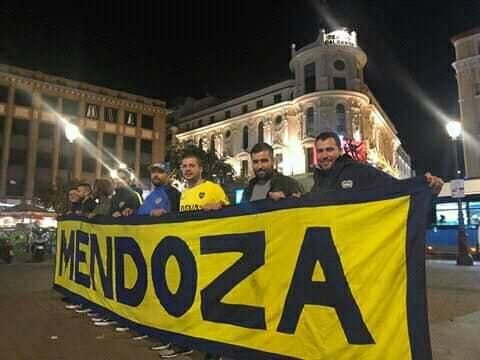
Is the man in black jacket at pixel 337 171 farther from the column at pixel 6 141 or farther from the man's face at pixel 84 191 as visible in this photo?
the column at pixel 6 141

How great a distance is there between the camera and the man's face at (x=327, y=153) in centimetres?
403

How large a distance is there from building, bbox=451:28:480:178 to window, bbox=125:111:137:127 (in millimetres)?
38750

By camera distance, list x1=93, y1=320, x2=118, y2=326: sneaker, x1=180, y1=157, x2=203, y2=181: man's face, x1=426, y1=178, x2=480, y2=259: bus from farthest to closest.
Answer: x1=426, y1=178, x2=480, y2=259: bus → x1=93, y1=320, x2=118, y2=326: sneaker → x1=180, y1=157, x2=203, y2=181: man's face

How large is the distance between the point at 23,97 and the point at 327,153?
50.9 m

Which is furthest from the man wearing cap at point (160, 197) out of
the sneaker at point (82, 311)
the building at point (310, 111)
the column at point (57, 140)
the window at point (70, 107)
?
the window at point (70, 107)

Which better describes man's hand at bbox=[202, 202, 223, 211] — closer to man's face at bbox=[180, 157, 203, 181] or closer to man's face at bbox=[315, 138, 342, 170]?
man's face at bbox=[180, 157, 203, 181]

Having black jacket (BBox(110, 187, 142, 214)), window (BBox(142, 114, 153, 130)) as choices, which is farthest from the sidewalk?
window (BBox(142, 114, 153, 130))

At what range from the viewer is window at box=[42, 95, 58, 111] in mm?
48438

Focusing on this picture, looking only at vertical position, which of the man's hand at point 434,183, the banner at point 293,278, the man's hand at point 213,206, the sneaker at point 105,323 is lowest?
the sneaker at point 105,323

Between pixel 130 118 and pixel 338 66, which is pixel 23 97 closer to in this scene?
pixel 130 118

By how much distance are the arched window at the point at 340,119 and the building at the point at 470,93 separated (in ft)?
35.7

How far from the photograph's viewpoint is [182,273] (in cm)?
432

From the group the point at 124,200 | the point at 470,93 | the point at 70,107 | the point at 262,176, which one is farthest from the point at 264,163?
the point at 70,107

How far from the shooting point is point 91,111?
52125 mm
